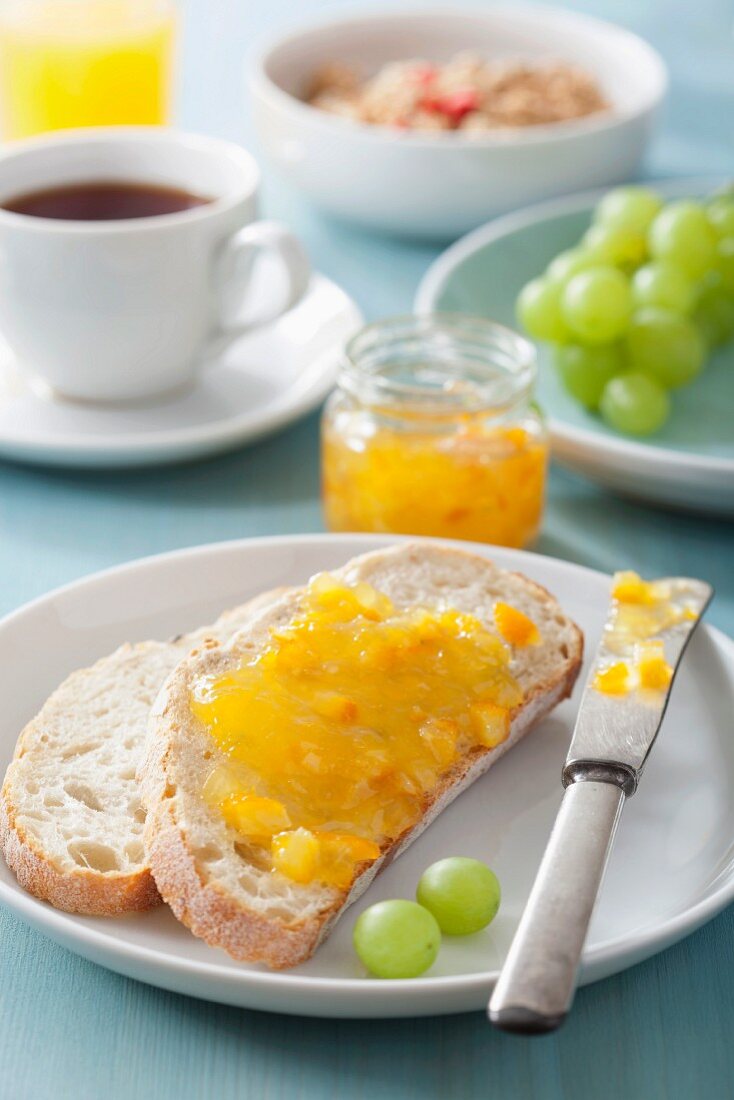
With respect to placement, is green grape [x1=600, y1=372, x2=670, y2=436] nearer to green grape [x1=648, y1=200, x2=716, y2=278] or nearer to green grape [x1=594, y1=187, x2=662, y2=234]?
green grape [x1=648, y1=200, x2=716, y2=278]

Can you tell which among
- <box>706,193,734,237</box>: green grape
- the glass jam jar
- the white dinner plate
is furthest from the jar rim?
<box>706,193,734,237</box>: green grape

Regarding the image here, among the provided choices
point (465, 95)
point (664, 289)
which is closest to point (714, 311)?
point (664, 289)

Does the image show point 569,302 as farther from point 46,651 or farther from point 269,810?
point 269,810

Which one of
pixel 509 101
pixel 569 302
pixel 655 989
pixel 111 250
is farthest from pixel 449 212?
pixel 655 989

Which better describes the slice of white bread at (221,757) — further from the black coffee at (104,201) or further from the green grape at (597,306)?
the black coffee at (104,201)

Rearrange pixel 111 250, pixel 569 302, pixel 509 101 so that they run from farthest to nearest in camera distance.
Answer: pixel 509 101
pixel 569 302
pixel 111 250

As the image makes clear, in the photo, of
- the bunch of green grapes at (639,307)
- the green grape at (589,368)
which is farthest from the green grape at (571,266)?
the green grape at (589,368)
